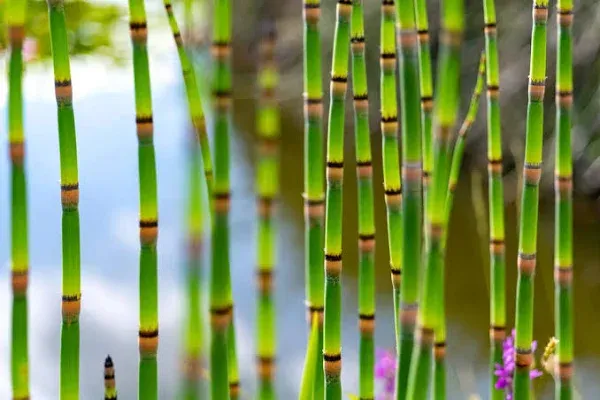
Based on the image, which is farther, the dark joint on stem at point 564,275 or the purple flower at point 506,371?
the purple flower at point 506,371

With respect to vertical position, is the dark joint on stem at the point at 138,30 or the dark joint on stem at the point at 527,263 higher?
the dark joint on stem at the point at 138,30

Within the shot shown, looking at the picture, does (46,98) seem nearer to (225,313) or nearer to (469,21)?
(469,21)

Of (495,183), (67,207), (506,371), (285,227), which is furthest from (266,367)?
(285,227)

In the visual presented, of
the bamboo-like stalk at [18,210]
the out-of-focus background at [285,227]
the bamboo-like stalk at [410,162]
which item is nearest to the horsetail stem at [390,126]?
the bamboo-like stalk at [410,162]

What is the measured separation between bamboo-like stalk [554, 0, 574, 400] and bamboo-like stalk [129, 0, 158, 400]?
29 cm

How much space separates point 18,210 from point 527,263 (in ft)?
1.09

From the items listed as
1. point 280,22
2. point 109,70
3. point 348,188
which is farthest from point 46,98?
point 348,188

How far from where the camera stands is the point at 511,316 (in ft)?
6.02

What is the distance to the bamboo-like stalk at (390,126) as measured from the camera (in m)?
0.52

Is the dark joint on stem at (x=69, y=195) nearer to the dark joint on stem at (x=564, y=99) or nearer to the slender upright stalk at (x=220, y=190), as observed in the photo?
the slender upright stalk at (x=220, y=190)

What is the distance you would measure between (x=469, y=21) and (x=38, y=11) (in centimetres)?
200

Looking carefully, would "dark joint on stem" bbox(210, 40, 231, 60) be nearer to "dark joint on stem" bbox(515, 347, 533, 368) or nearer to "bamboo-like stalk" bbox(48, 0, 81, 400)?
"bamboo-like stalk" bbox(48, 0, 81, 400)

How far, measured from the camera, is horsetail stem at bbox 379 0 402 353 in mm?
519

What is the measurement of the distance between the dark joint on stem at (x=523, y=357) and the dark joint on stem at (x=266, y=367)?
176 millimetres
